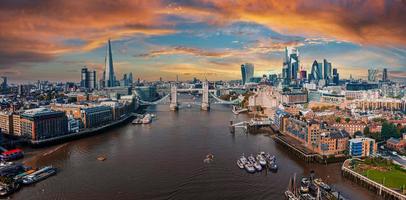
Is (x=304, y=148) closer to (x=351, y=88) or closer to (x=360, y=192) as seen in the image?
(x=360, y=192)

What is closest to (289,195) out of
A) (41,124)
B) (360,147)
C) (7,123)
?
(360,147)

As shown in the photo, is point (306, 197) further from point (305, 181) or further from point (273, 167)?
point (273, 167)

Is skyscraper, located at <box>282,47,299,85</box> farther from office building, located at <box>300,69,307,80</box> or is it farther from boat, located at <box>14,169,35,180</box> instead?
boat, located at <box>14,169,35,180</box>

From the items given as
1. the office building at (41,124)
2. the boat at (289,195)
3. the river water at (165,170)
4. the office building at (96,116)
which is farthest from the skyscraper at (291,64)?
the boat at (289,195)

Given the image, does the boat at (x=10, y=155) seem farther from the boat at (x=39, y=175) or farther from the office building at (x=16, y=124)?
the office building at (x=16, y=124)

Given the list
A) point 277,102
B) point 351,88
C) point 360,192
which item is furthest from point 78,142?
point 351,88

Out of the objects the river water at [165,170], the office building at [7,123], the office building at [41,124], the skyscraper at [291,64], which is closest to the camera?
the river water at [165,170]
